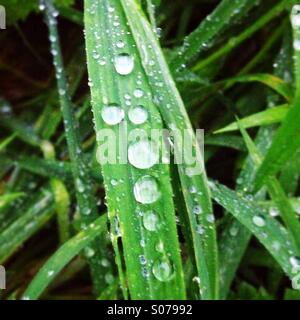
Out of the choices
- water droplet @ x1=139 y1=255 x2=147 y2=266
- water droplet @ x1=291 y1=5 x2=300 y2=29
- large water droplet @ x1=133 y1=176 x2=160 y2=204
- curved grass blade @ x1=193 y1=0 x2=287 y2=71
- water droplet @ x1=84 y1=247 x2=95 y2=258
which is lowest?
water droplet @ x1=139 y1=255 x2=147 y2=266

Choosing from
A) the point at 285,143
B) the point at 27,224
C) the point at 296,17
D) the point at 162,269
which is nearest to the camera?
the point at 162,269

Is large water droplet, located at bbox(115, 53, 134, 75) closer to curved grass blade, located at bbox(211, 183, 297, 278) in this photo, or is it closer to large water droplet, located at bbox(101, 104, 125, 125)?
large water droplet, located at bbox(101, 104, 125, 125)

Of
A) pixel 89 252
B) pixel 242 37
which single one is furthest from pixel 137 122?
pixel 242 37

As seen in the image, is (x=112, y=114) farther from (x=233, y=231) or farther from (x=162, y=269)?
(x=233, y=231)

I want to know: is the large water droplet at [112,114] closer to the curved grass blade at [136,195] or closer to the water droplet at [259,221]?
the curved grass blade at [136,195]

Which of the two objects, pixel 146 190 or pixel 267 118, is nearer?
pixel 146 190

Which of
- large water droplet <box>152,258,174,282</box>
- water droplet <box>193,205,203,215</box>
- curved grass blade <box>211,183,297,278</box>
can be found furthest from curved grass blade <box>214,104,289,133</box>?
large water droplet <box>152,258,174,282</box>

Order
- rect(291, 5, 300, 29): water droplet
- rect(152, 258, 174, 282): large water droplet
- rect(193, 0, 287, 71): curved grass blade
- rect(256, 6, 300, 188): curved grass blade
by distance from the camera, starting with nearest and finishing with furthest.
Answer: rect(152, 258, 174, 282): large water droplet
rect(256, 6, 300, 188): curved grass blade
rect(291, 5, 300, 29): water droplet
rect(193, 0, 287, 71): curved grass blade

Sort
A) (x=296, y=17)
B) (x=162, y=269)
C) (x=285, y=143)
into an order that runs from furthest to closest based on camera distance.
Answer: (x=296, y=17)
(x=285, y=143)
(x=162, y=269)

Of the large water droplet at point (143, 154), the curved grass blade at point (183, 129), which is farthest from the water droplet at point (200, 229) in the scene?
the large water droplet at point (143, 154)
